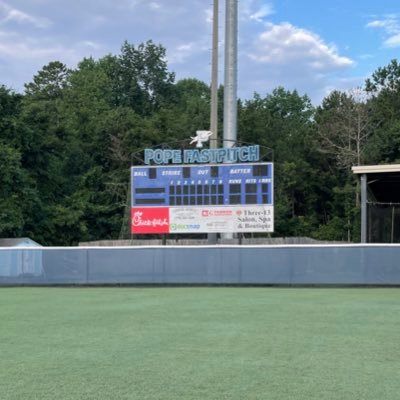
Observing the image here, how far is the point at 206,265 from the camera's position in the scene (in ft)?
54.4

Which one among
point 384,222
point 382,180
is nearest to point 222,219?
point 382,180

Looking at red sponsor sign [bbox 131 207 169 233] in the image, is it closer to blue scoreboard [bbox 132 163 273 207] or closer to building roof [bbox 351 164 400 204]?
blue scoreboard [bbox 132 163 273 207]

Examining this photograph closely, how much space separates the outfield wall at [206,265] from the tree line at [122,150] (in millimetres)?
12098

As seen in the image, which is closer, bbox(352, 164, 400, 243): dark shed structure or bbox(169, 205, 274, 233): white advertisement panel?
bbox(169, 205, 274, 233): white advertisement panel

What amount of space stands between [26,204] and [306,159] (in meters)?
27.2

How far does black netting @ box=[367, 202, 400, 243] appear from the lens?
2422cm
